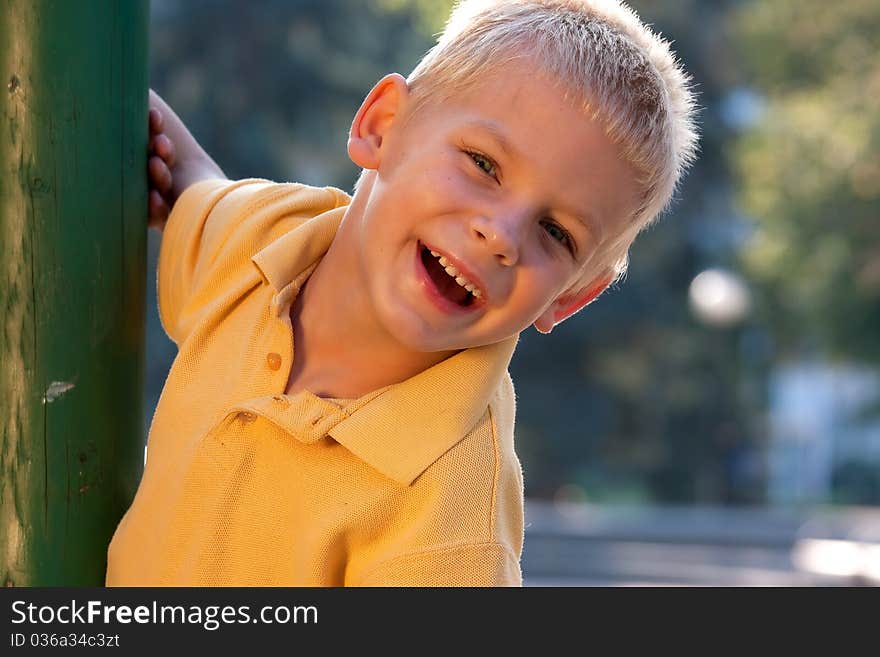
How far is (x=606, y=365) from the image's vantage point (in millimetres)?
17953

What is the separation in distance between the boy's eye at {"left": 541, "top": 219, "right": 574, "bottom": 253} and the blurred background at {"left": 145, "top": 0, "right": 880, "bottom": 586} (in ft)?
26.4

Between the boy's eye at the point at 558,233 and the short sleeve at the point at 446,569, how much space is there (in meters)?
0.43

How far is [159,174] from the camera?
211 cm

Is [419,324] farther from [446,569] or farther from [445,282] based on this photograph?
[446,569]

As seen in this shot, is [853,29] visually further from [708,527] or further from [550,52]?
[550,52]

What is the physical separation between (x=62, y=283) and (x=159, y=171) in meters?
0.35

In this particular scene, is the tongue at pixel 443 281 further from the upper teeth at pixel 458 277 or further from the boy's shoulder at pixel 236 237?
the boy's shoulder at pixel 236 237

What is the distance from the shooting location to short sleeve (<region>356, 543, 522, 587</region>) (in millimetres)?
1750

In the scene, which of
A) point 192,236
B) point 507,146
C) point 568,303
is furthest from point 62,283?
point 568,303

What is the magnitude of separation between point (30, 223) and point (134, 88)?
0.28m

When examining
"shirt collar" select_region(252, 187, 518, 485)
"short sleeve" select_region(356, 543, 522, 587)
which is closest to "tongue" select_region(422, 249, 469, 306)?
"shirt collar" select_region(252, 187, 518, 485)

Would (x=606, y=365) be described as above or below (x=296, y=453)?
above
